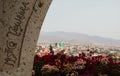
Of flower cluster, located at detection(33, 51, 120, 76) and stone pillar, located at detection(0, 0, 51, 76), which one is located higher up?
stone pillar, located at detection(0, 0, 51, 76)

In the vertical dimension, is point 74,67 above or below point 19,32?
below

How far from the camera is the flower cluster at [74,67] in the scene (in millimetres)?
7675

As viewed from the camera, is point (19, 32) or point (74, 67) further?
point (74, 67)

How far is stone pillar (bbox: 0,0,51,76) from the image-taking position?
266 centimetres

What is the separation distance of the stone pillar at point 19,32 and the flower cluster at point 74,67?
4.67m

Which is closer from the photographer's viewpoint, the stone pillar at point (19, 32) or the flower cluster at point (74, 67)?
the stone pillar at point (19, 32)

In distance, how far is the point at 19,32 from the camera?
273cm

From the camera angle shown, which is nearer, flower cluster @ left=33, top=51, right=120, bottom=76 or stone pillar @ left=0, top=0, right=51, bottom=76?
stone pillar @ left=0, top=0, right=51, bottom=76

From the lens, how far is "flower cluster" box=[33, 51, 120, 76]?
767 cm

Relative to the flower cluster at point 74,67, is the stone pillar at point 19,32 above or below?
above

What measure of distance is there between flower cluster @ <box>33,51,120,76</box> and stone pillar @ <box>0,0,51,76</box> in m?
4.67

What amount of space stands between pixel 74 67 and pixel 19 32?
205 inches

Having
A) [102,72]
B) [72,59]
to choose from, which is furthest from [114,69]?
[72,59]

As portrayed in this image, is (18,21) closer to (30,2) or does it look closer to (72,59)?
(30,2)
